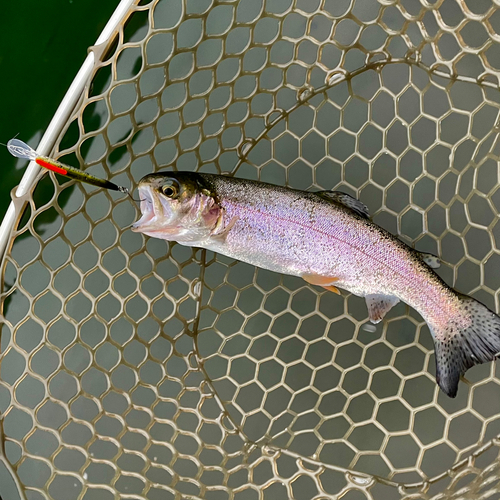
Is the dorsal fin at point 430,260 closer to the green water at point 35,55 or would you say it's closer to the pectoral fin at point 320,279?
the pectoral fin at point 320,279

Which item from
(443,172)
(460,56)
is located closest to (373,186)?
(443,172)

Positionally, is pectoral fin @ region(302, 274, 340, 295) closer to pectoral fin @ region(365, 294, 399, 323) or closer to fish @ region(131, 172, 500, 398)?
fish @ region(131, 172, 500, 398)

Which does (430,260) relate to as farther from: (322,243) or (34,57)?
(34,57)

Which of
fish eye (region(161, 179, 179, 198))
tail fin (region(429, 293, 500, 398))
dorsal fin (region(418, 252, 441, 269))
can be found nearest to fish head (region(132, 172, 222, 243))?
fish eye (region(161, 179, 179, 198))

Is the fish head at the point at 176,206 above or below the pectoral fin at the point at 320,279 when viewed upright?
above

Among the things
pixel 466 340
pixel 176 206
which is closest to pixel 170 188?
pixel 176 206

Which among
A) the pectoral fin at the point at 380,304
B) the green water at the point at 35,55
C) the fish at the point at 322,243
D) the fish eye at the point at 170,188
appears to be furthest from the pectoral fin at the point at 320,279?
the green water at the point at 35,55

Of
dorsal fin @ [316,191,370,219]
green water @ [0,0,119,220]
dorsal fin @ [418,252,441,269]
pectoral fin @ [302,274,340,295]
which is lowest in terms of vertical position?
dorsal fin @ [418,252,441,269]
